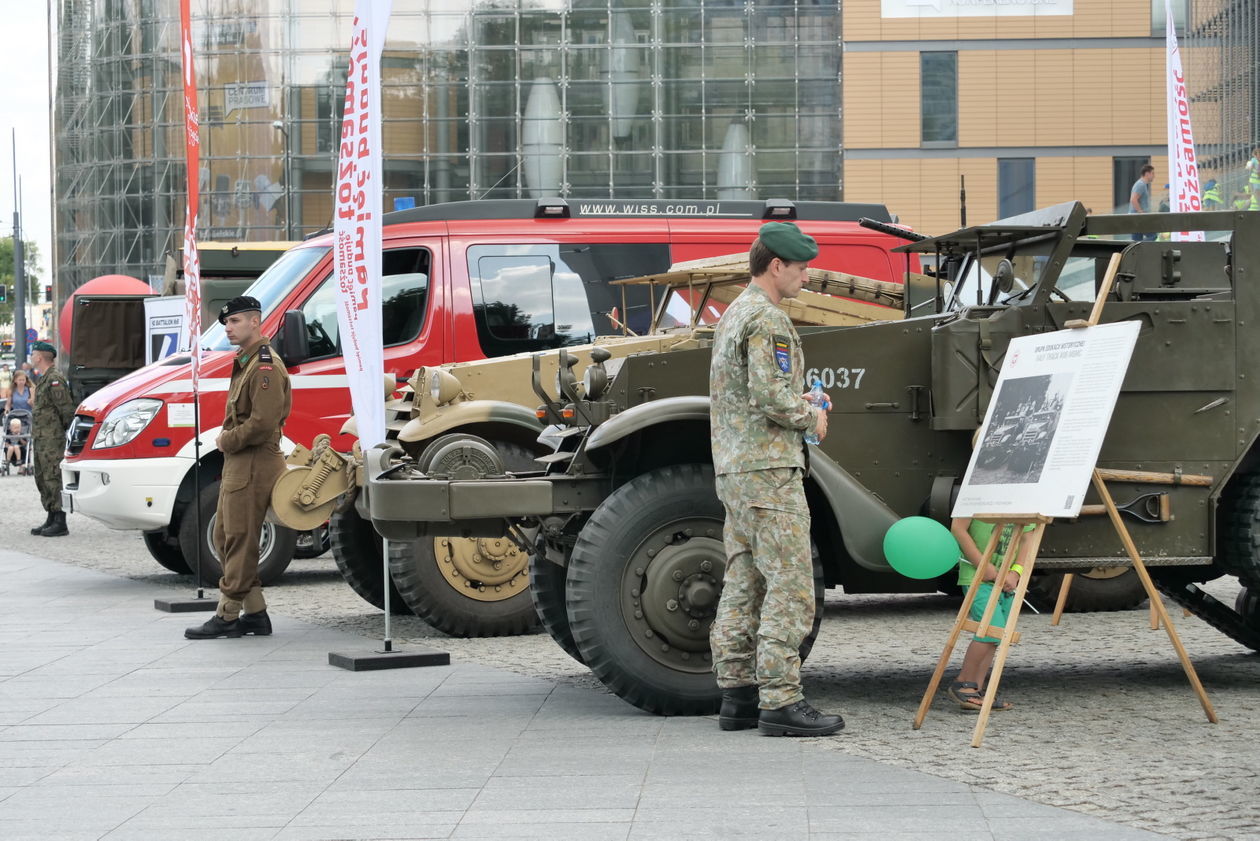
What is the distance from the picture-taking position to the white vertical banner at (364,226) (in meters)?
9.05

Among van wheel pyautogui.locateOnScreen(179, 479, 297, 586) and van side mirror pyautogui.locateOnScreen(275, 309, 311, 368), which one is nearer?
van side mirror pyautogui.locateOnScreen(275, 309, 311, 368)

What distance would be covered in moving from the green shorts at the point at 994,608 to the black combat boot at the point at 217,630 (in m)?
4.67

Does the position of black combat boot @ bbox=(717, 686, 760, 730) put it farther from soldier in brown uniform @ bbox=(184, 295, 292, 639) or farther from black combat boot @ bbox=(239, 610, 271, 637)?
black combat boot @ bbox=(239, 610, 271, 637)

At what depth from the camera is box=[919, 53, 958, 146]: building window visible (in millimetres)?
41000

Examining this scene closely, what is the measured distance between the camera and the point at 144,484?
13016 mm

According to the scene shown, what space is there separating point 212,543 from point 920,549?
7.14 meters

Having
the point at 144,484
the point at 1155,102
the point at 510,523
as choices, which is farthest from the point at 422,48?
the point at 510,523

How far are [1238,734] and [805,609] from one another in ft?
5.64

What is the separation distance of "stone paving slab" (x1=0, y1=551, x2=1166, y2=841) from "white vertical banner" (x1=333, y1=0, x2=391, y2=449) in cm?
142

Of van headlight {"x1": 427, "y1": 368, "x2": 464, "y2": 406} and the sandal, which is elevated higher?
van headlight {"x1": 427, "y1": 368, "x2": 464, "y2": 406}

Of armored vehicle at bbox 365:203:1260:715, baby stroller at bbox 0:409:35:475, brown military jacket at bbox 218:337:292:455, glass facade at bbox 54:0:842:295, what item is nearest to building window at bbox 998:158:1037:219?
glass facade at bbox 54:0:842:295

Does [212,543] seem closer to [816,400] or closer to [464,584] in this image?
[464,584]

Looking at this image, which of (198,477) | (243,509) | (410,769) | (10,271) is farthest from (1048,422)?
(10,271)

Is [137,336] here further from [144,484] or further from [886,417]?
[886,417]
